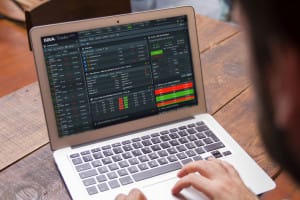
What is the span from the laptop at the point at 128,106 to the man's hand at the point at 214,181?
3cm

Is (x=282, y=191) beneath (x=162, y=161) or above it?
beneath

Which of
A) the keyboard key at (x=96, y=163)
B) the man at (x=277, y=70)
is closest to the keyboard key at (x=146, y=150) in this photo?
the keyboard key at (x=96, y=163)

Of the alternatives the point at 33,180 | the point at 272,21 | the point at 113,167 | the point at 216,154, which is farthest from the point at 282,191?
the point at 272,21

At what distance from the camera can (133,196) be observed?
890mm

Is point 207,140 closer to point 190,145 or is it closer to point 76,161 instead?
point 190,145

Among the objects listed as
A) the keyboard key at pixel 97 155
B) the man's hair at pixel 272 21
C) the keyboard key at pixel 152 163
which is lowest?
the keyboard key at pixel 152 163

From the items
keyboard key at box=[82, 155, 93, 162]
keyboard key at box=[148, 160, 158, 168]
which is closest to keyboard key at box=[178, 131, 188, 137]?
keyboard key at box=[148, 160, 158, 168]

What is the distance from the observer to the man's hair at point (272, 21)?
45cm

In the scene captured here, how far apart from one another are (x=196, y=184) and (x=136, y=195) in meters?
0.12

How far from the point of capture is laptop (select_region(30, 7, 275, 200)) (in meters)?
0.97

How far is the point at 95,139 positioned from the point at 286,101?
623mm

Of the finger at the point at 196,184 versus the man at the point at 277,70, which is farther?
the finger at the point at 196,184

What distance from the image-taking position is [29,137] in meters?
1.12

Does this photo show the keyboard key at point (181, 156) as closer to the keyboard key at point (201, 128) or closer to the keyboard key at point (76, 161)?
the keyboard key at point (201, 128)
